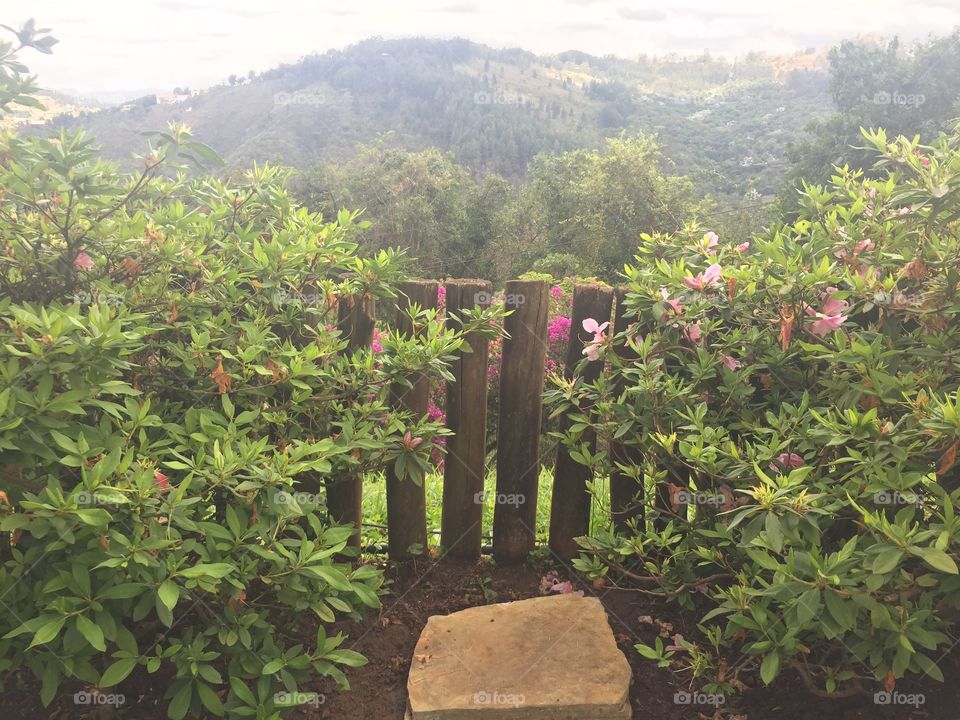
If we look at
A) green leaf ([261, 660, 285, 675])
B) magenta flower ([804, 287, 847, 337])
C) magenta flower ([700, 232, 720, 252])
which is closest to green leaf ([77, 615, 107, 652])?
green leaf ([261, 660, 285, 675])

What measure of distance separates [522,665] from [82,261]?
77.1 inches

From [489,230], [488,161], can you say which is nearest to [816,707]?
[489,230]

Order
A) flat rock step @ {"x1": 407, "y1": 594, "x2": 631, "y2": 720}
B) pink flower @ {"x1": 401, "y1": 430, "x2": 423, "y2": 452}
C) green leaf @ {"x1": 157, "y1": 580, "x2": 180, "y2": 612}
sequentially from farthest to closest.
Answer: pink flower @ {"x1": 401, "y1": 430, "x2": 423, "y2": 452}
flat rock step @ {"x1": 407, "y1": 594, "x2": 631, "y2": 720}
green leaf @ {"x1": 157, "y1": 580, "x2": 180, "y2": 612}

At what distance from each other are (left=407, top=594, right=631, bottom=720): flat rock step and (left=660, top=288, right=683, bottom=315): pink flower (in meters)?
1.19

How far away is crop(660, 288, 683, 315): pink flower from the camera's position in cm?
241

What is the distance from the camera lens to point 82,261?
207 centimetres

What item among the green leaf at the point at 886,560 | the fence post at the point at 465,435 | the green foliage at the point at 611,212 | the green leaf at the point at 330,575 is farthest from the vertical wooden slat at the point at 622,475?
the green foliage at the point at 611,212

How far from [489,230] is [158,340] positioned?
78.0 ft

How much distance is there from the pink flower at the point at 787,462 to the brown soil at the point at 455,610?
2.40 feet

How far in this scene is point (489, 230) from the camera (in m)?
25.5

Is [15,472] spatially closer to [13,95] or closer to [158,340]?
[158,340]

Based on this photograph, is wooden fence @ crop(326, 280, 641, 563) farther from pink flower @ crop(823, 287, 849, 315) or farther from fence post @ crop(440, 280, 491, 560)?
pink flower @ crop(823, 287, 849, 315)

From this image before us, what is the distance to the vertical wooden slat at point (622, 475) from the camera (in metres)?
2.75

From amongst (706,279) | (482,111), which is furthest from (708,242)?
(482,111)
